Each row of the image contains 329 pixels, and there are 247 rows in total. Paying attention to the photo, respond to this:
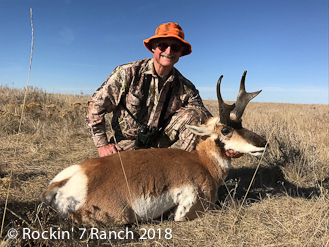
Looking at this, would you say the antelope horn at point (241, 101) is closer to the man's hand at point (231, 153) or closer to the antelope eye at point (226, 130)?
the antelope eye at point (226, 130)

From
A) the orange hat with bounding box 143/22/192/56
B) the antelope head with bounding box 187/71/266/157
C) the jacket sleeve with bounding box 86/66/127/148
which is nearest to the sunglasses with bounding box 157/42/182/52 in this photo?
the orange hat with bounding box 143/22/192/56

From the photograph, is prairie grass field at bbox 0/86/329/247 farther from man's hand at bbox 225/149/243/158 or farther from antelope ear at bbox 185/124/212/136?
antelope ear at bbox 185/124/212/136

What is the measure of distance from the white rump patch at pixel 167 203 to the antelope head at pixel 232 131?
0.90m

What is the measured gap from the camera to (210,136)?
3535mm

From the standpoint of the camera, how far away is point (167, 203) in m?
2.96

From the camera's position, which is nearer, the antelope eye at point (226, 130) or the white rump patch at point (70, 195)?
the white rump patch at point (70, 195)

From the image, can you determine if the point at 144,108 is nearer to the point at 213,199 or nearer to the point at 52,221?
the point at 213,199

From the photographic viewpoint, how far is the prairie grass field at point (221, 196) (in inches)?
96.6

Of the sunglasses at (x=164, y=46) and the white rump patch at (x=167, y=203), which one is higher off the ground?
the sunglasses at (x=164, y=46)

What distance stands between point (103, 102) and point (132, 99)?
1.98 ft

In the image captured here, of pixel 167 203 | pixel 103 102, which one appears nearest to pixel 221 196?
pixel 167 203

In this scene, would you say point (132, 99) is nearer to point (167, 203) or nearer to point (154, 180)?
point (154, 180)

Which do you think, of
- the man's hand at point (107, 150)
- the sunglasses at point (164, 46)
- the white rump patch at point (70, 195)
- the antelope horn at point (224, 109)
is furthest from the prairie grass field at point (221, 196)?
the sunglasses at point (164, 46)

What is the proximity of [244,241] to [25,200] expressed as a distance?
10.3 ft
